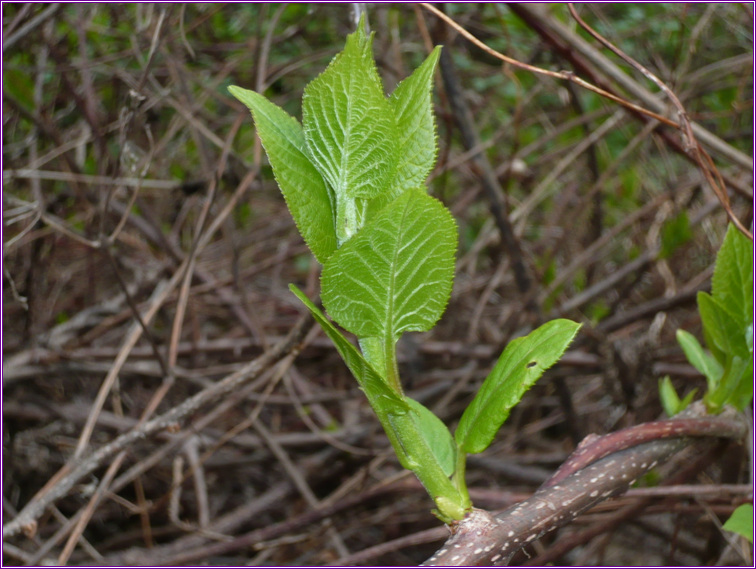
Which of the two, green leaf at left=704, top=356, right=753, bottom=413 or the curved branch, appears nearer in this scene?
the curved branch

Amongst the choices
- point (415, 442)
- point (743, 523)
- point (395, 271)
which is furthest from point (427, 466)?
point (743, 523)

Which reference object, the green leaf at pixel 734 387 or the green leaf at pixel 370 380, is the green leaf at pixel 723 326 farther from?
the green leaf at pixel 370 380

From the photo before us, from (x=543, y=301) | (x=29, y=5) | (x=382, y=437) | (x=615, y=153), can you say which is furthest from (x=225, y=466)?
(x=615, y=153)

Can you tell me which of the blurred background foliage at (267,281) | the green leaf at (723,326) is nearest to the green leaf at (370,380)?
the green leaf at (723,326)

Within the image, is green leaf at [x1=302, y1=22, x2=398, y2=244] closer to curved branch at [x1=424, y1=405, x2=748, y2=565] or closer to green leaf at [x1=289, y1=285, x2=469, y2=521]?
green leaf at [x1=289, y1=285, x2=469, y2=521]

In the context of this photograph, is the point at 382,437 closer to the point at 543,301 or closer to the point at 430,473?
the point at 543,301

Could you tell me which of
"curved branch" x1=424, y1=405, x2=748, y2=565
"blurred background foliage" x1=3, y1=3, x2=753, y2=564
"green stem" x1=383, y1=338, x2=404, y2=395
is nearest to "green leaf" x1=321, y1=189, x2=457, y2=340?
"green stem" x1=383, y1=338, x2=404, y2=395
